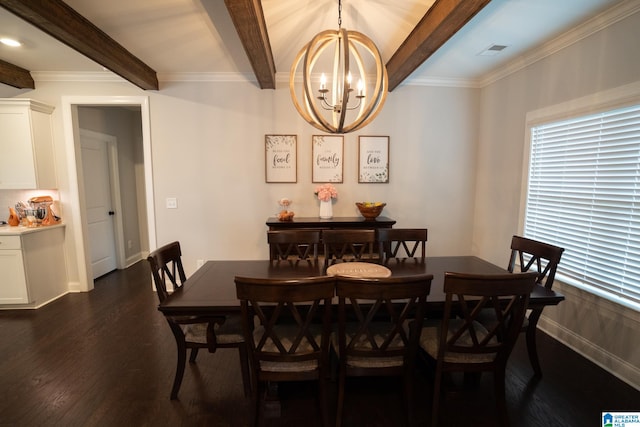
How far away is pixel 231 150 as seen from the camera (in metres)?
3.45

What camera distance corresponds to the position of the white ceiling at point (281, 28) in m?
2.00

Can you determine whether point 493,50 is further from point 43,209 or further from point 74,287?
point 74,287

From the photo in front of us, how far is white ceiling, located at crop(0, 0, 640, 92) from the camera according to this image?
2.00 m

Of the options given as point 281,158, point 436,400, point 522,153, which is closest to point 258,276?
point 436,400

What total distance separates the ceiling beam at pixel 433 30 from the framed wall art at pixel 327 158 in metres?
1.06

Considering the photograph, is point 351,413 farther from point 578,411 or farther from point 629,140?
point 629,140

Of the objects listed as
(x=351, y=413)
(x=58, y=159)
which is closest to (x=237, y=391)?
(x=351, y=413)

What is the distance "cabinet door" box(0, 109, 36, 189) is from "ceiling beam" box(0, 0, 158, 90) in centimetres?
137

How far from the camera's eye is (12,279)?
9.77 ft

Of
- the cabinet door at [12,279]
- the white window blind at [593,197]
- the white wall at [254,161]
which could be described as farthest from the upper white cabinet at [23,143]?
the white window blind at [593,197]

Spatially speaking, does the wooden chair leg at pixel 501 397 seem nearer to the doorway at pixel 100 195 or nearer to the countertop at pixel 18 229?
the countertop at pixel 18 229

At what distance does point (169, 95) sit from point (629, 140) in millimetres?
4337

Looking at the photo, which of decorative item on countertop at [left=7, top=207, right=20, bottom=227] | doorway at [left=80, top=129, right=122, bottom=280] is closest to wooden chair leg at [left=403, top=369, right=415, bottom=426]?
doorway at [left=80, top=129, right=122, bottom=280]

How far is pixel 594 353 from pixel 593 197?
1.23 metres
